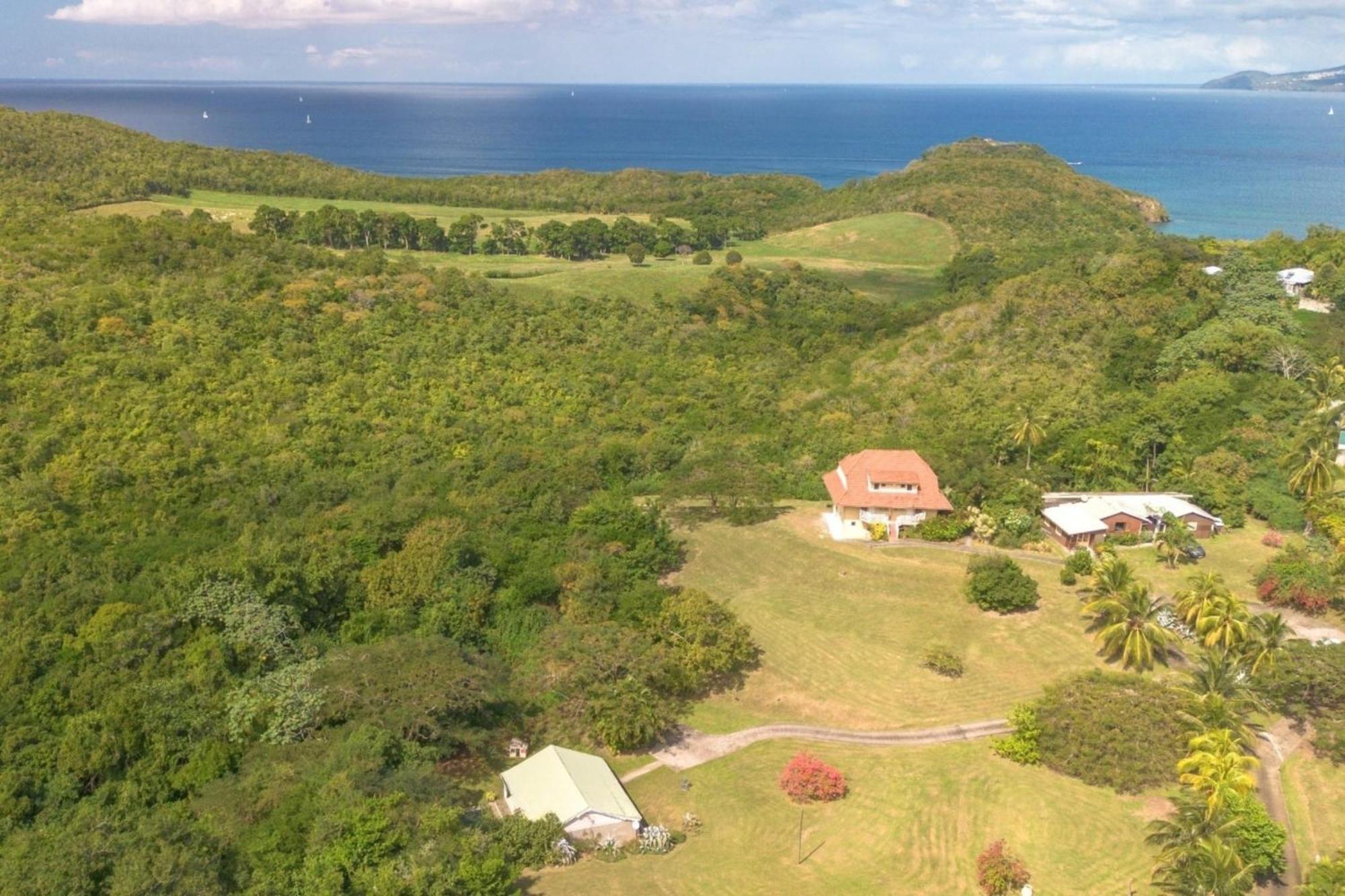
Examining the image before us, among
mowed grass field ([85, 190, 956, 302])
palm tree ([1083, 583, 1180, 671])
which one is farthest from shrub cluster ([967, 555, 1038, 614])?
mowed grass field ([85, 190, 956, 302])

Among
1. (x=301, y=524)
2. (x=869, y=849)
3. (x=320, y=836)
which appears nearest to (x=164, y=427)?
(x=301, y=524)

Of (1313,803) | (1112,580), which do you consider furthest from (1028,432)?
(1313,803)

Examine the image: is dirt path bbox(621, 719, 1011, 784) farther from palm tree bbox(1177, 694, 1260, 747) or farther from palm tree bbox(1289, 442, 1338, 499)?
palm tree bbox(1289, 442, 1338, 499)

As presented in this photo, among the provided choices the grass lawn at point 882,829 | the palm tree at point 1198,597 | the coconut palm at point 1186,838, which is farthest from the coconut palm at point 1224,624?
the coconut palm at point 1186,838

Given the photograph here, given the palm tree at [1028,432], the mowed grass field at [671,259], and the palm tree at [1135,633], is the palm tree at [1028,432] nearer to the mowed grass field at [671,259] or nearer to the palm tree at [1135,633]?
the palm tree at [1135,633]

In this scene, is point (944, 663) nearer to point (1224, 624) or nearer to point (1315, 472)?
point (1224, 624)

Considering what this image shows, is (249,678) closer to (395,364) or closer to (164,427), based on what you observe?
(164,427)

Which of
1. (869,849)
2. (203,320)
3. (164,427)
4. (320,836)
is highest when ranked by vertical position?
(203,320)
